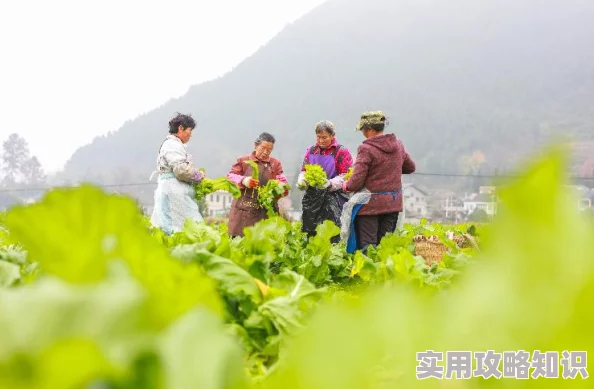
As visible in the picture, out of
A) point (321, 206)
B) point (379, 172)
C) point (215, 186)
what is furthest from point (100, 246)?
point (321, 206)

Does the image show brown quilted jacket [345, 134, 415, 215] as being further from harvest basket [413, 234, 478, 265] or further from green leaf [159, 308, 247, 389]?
green leaf [159, 308, 247, 389]

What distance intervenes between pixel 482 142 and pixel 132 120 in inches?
2862

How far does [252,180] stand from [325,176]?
2.85 ft

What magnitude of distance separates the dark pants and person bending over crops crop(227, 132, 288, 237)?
1.13m

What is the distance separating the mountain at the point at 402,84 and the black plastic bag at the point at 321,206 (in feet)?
285

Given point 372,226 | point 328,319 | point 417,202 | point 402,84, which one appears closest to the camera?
point 328,319

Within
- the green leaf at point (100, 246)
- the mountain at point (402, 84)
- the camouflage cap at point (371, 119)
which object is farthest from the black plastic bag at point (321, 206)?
the mountain at point (402, 84)

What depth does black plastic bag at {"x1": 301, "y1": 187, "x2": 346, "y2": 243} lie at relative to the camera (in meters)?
6.91

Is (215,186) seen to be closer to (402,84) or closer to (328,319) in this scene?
(328,319)

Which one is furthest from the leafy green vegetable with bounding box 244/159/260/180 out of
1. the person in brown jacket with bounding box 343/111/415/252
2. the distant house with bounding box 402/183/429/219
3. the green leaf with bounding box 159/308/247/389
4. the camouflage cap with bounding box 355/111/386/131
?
the distant house with bounding box 402/183/429/219

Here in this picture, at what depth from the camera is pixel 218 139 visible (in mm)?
117875

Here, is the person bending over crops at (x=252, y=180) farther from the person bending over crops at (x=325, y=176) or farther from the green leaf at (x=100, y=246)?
the green leaf at (x=100, y=246)

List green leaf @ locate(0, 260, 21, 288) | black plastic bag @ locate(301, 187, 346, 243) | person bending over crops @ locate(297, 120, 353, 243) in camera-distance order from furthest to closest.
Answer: black plastic bag @ locate(301, 187, 346, 243), person bending over crops @ locate(297, 120, 353, 243), green leaf @ locate(0, 260, 21, 288)

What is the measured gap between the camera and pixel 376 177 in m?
5.75
